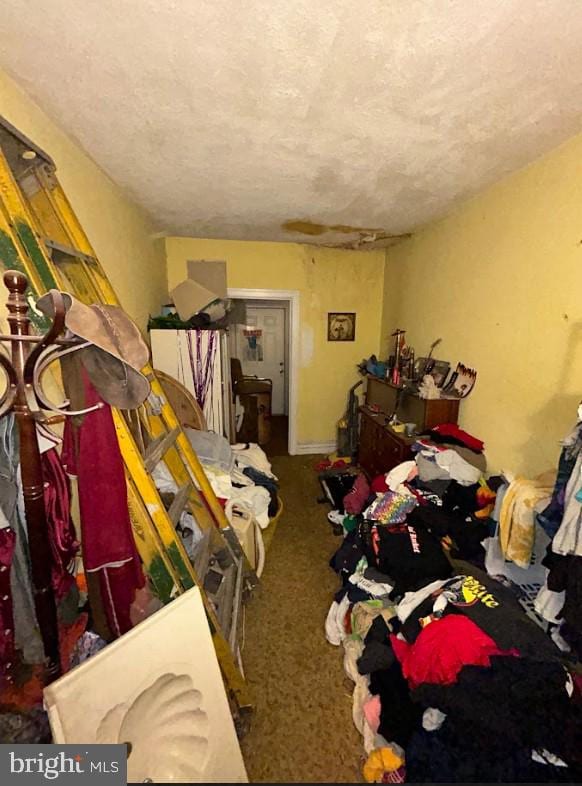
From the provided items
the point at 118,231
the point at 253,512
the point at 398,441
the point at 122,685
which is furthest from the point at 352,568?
the point at 118,231

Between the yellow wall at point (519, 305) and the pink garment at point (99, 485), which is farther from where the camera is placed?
the yellow wall at point (519, 305)

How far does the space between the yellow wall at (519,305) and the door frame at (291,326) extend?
5.07 feet

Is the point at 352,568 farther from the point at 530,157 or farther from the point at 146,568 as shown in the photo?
the point at 530,157

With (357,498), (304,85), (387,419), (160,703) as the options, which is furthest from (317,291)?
(160,703)

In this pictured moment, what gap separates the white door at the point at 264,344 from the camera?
5.41 m

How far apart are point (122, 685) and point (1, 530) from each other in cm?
52

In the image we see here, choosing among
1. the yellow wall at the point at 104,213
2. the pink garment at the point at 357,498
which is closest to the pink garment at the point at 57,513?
the yellow wall at the point at 104,213

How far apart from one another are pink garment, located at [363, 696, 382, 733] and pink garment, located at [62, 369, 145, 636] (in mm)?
1115

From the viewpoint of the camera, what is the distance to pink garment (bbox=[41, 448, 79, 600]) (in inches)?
40.6

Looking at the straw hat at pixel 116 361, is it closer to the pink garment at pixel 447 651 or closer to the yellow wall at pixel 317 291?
the pink garment at pixel 447 651

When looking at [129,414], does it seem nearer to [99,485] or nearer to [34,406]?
[99,485]

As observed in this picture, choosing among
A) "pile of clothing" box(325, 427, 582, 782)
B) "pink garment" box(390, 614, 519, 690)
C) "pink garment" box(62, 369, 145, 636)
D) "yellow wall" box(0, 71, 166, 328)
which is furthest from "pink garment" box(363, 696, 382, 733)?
"yellow wall" box(0, 71, 166, 328)

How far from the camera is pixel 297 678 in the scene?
151 centimetres

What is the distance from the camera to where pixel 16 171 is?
1115 mm
